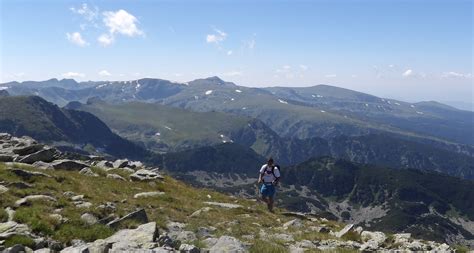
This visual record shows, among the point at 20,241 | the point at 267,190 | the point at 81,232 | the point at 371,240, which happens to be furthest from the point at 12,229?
the point at 267,190

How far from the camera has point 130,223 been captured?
1655cm

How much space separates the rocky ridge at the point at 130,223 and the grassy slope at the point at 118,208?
0.11 feet

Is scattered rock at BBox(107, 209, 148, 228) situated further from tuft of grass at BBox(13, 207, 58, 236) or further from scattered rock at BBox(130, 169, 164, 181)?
scattered rock at BBox(130, 169, 164, 181)

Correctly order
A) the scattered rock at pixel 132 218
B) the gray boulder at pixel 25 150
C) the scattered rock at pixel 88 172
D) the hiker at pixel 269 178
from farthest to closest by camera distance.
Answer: the gray boulder at pixel 25 150 < the hiker at pixel 269 178 < the scattered rock at pixel 88 172 < the scattered rock at pixel 132 218

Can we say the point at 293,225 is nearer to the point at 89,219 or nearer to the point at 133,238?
→ the point at 89,219

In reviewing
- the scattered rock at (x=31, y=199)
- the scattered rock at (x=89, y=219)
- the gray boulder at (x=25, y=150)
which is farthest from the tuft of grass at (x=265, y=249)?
the gray boulder at (x=25, y=150)


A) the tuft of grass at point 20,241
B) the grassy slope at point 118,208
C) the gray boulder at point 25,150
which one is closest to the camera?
the tuft of grass at point 20,241

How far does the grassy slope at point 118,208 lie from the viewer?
49.1 feet

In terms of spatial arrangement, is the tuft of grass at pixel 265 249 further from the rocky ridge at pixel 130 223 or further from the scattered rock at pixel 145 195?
the scattered rock at pixel 145 195

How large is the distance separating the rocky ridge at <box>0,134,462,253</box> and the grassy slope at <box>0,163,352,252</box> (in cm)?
3

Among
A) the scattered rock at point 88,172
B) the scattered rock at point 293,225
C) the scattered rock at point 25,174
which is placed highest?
the scattered rock at point 25,174

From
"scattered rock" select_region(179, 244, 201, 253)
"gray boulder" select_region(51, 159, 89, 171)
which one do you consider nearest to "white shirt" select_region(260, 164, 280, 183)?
"gray boulder" select_region(51, 159, 89, 171)

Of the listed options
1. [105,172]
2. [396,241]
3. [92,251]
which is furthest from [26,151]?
[396,241]

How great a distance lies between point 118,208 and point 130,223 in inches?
125
